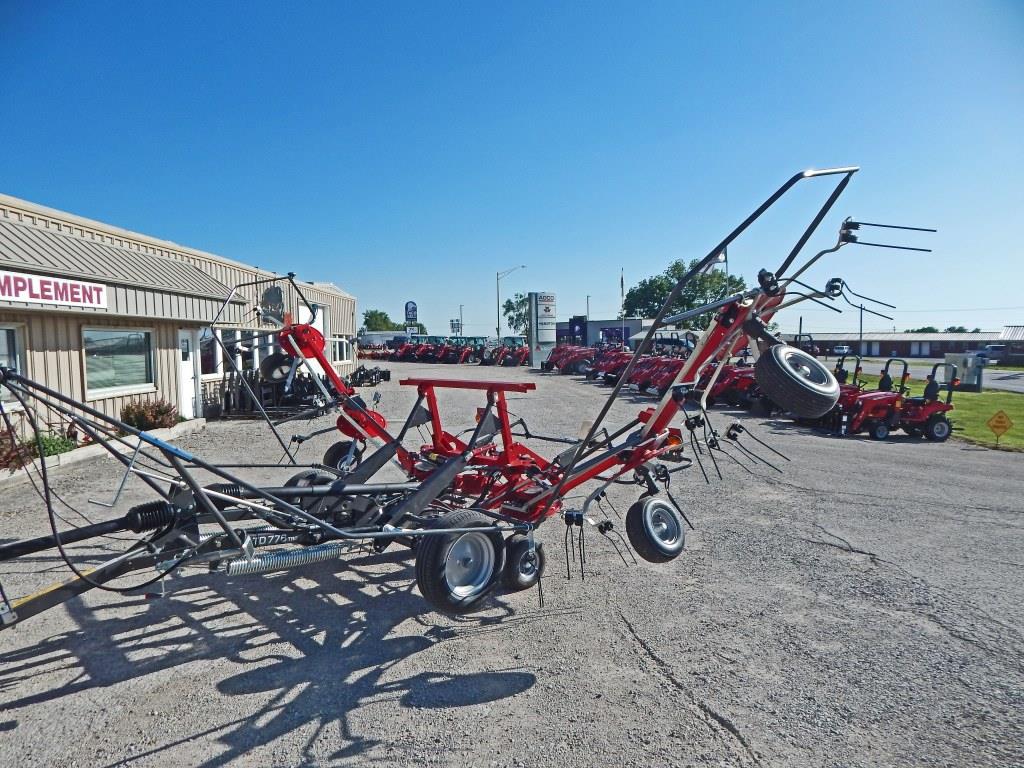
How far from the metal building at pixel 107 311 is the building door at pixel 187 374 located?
0.02 metres

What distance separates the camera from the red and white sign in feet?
28.6

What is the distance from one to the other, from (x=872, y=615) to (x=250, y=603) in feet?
14.8

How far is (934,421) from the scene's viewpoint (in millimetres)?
13609

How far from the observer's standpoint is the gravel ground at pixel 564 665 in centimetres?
→ 309

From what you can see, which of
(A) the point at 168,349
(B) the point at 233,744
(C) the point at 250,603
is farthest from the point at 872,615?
(A) the point at 168,349

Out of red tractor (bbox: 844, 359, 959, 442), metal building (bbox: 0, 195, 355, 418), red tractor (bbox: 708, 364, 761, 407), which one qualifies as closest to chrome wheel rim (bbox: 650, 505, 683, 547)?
metal building (bbox: 0, 195, 355, 418)

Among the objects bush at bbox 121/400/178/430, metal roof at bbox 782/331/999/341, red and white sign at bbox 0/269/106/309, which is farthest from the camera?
metal roof at bbox 782/331/999/341

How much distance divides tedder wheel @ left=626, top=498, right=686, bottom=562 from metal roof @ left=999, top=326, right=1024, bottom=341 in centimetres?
9374

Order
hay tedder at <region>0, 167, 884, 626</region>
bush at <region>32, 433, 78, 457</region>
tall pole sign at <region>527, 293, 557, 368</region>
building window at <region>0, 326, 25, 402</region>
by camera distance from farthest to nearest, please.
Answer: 1. tall pole sign at <region>527, 293, 557, 368</region>
2. building window at <region>0, 326, 25, 402</region>
3. bush at <region>32, 433, 78, 457</region>
4. hay tedder at <region>0, 167, 884, 626</region>

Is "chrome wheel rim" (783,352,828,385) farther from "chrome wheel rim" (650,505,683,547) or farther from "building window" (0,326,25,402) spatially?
"building window" (0,326,25,402)

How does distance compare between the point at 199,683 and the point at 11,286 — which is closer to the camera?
the point at 199,683

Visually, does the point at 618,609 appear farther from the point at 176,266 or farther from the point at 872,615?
the point at 176,266

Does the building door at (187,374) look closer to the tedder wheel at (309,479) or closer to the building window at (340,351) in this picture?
the tedder wheel at (309,479)

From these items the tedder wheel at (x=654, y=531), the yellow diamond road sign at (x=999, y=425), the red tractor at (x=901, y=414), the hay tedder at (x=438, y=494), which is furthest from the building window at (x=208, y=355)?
the yellow diamond road sign at (x=999, y=425)
